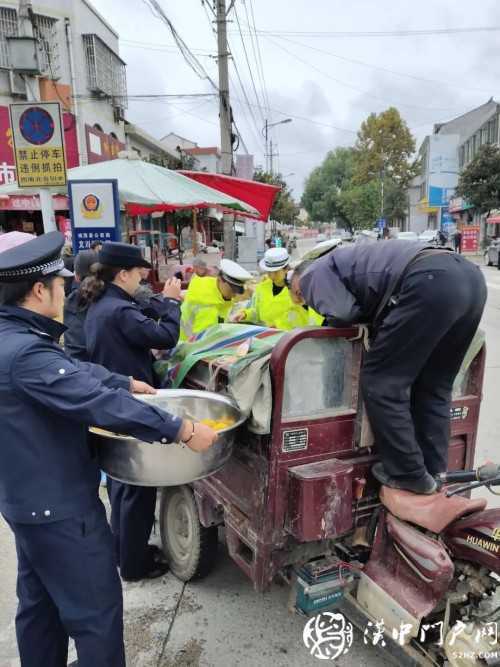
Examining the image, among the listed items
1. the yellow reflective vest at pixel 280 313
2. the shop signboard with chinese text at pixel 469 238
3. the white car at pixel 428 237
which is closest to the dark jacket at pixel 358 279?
the white car at pixel 428 237

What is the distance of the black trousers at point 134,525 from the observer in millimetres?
3055

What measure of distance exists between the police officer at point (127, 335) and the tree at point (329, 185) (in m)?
74.3

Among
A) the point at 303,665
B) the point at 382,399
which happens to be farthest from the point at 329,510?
the point at 303,665

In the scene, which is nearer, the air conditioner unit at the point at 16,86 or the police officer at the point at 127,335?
the police officer at the point at 127,335

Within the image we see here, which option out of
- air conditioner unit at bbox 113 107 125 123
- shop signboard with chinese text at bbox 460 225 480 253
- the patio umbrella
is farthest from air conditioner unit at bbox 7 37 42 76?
shop signboard with chinese text at bbox 460 225 480 253

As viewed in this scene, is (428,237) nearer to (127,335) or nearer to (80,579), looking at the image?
(127,335)

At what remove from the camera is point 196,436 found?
6.27 ft

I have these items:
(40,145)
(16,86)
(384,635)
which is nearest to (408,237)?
(40,145)

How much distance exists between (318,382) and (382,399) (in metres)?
0.30

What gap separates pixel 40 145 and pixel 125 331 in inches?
139

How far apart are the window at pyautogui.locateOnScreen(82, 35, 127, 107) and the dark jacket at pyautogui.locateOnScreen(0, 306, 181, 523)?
15.0 meters

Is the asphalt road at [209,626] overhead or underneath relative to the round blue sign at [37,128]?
underneath

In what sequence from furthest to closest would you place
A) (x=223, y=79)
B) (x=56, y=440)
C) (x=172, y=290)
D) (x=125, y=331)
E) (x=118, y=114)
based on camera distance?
(x=118, y=114)
(x=223, y=79)
(x=172, y=290)
(x=125, y=331)
(x=56, y=440)

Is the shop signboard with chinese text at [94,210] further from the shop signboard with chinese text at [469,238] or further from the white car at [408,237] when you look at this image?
the shop signboard with chinese text at [469,238]
